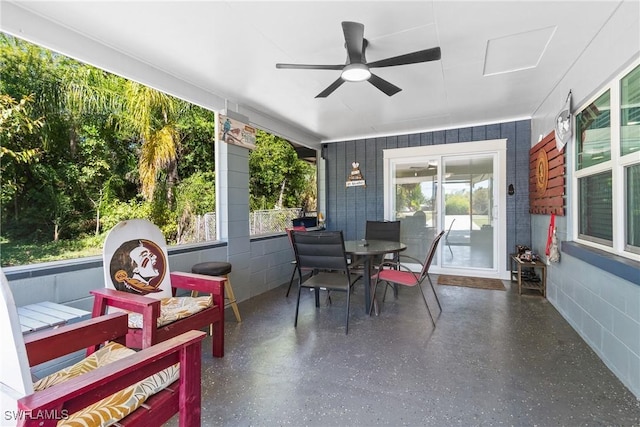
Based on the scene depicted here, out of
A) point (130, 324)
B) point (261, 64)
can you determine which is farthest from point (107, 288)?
point (261, 64)

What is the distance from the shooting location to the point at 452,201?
16.1ft

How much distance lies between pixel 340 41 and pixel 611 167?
7.36 ft

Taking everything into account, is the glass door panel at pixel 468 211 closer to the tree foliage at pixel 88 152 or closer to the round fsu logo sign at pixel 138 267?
the tree foliage at pixel 88 152

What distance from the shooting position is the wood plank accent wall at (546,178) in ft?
10.1

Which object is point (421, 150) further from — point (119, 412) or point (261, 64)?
point (119, 412)

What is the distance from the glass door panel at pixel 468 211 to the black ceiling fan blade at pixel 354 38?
3354 mm

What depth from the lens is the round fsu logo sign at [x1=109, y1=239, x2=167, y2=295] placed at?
2.04 meters

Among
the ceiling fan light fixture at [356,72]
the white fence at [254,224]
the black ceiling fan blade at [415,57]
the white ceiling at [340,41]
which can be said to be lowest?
the white fence at [254,224]

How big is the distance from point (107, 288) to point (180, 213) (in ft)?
6.84

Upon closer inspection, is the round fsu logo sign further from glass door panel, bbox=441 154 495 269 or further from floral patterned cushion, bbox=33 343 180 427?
glass door panel, bbox=441 154 495 269

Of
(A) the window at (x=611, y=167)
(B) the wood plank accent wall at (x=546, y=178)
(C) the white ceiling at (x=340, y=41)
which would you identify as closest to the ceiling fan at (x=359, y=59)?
(C) the white ceiling at (x=340, y=41)

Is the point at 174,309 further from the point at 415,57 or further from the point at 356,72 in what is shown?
the point at 415,57

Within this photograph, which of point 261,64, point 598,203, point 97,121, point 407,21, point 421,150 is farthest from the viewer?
point 421,150

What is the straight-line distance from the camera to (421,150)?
16.7 feet
